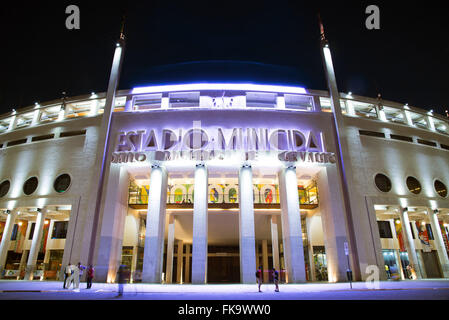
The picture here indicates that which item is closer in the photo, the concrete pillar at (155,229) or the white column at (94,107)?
Answer: the concrete pillar at (155,229)

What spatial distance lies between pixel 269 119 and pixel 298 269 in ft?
47.9

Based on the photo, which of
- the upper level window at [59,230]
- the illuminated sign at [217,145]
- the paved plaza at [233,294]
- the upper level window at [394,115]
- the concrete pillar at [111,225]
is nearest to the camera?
the paved plaza at [233,294]

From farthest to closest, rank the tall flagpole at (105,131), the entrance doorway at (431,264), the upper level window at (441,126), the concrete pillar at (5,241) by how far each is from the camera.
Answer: the upper level window at (441,126) → the entrance doorway at (431,264) → the concrete pillar at (5,241) → the tall flagpole at (105,131)

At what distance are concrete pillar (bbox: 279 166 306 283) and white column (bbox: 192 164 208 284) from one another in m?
7.47

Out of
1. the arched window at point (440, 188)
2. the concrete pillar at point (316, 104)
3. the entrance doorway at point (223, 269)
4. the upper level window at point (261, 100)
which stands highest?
the upper level window at point (261, 100)

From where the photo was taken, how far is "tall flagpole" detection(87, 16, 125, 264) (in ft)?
79.7

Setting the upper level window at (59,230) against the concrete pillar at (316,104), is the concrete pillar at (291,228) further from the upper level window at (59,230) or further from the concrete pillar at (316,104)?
the upper level window at (59,230)

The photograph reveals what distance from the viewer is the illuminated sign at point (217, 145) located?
2491cm

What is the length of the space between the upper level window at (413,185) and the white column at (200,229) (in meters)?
22.1

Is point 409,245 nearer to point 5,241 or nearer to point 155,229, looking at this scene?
point 155,229

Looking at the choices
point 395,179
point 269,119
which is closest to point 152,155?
point 269,119

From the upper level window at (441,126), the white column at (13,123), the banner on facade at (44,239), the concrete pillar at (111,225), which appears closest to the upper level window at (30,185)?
the banner on facade at (44,239)

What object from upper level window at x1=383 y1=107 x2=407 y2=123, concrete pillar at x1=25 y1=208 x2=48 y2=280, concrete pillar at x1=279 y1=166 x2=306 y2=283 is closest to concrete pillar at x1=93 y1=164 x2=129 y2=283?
concrete pillar at x1=25 y1=208 x2=48 y2=280
